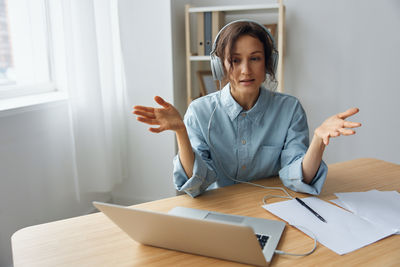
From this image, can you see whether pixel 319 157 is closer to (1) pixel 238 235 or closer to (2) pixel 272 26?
(1) pixel 238 235

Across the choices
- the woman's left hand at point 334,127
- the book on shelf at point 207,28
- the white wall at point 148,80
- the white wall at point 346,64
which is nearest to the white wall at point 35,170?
the white wall at point 148,80

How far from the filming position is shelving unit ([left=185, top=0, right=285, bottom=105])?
2.42 m

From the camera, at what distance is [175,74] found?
8.50 ft

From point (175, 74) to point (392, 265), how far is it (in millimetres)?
2024

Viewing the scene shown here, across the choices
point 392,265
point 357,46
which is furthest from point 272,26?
point 392,265

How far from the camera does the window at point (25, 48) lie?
2.07 m

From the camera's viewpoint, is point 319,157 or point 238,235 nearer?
point 238,235

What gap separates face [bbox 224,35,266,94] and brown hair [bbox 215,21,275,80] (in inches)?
0.6

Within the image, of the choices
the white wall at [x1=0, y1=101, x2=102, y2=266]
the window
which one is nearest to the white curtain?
the white wall at [x1=0, y1=101, x2=102, y2=266]

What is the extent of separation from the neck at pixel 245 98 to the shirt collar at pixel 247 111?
0.08ft

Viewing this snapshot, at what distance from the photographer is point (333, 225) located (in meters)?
0.97

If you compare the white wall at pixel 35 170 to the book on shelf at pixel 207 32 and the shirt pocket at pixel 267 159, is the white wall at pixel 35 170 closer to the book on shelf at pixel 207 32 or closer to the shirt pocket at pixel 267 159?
the book on shelf at pixel 207 32

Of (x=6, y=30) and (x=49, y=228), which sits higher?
(x=6, y=30)

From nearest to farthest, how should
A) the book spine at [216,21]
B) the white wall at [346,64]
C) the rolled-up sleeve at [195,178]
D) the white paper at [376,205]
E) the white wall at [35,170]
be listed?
1. the white paper at [376,205]
2. the rolled-up sleeve at [195,178]
3. the white wall at [35,170]
4. the book spine at [216,21]
5. the white wall at [346,64]
